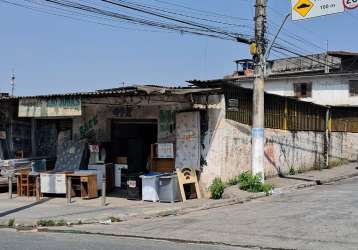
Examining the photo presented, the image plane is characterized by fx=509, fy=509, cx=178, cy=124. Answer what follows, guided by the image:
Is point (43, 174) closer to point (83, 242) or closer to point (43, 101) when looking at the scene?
point (43, 101)

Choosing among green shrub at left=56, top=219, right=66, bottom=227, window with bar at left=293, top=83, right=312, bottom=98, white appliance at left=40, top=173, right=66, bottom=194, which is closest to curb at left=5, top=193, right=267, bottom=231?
green shrub at left=56, top=219, right=66, bottom=227

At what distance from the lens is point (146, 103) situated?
1606cm

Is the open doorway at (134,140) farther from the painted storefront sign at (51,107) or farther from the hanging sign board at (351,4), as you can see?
the hanging sign board at (351,4)

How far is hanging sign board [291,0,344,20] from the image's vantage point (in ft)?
43.6

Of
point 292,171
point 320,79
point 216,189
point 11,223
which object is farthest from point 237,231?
point 320,79

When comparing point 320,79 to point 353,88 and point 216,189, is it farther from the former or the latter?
point 216,189

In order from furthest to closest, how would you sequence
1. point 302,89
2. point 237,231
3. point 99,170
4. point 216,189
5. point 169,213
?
point 302,89 → point 99,170 → point 216,189 → point 169,213 → point 237,231

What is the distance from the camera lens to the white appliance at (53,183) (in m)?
16.4

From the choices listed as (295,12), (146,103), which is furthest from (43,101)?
(295,12)

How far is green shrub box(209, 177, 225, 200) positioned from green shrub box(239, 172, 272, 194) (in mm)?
805

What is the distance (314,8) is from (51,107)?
345 inches

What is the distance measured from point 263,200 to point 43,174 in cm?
711

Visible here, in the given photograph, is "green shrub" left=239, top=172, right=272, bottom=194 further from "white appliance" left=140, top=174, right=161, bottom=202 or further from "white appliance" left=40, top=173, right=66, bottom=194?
"white appliance" left=40, top=173, right=66, bottom=194

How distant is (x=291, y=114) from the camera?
21547mm
